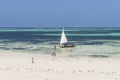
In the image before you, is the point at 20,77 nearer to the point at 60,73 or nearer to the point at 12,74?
the point at 12,74

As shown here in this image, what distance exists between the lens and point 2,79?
82.5 feet

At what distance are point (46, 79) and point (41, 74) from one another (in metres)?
2.61

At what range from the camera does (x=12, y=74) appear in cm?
2756

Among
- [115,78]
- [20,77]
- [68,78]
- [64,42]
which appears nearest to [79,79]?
[68,78]

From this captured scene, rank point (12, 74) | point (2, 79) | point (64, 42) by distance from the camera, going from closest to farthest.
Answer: point (2, 79), point (12, 74), point (64, 42)

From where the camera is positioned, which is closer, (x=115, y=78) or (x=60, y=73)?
(x=115, y=78)

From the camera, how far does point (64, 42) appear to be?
6550 centimetres

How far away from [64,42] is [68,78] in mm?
39789

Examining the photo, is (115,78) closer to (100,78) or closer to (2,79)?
(100,78)

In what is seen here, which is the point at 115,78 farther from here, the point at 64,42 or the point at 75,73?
the point at 64,42

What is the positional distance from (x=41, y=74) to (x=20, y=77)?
7.00 feet

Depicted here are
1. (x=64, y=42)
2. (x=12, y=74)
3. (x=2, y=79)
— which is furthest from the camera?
(x=64, y=42)

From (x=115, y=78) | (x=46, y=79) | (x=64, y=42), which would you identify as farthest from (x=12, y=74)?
(x=64, y=42)

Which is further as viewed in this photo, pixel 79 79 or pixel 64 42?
pixel 64 42
